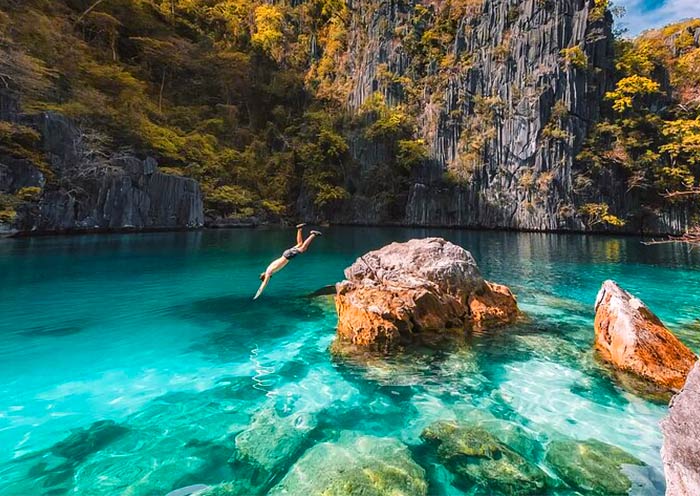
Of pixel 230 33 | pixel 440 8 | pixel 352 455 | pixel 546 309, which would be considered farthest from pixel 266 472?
pixel 230 33

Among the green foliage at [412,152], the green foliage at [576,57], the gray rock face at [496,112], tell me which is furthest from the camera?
the green foliage at [412,152]

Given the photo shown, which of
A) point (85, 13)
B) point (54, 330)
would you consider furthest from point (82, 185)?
point (85, 13)

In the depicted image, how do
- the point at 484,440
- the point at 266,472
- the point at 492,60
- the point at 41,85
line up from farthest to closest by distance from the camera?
the point at 492,60
the point at 41,85
the point at 484,440
the point at 266,472

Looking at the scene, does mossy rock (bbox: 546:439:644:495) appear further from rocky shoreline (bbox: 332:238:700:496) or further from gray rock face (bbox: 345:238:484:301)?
gray rock face (bbox: 345:238:484:301)

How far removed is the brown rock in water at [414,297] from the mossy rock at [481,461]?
252 cm

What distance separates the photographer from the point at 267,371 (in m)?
5.76

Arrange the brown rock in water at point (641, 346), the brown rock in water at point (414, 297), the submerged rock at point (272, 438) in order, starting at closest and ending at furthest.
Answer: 1. the submerged rock at point (272, 438)
2. the brown rock in water at point (641, 346)
3. the brown rock in water at point (414, 297)

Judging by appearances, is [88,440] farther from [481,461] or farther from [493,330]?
[493,330]

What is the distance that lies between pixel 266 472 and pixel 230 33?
2191 inches

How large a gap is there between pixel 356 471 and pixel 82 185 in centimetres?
2652

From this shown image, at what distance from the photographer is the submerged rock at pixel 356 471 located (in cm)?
317

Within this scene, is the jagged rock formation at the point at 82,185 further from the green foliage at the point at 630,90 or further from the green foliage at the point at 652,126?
the green foliage at the point at 630,90

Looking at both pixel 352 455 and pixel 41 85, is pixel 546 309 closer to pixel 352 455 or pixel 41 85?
pixel 352 455

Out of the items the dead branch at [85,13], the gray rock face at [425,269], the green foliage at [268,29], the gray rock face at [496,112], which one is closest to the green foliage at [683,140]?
the gray rock face at [496,112]
